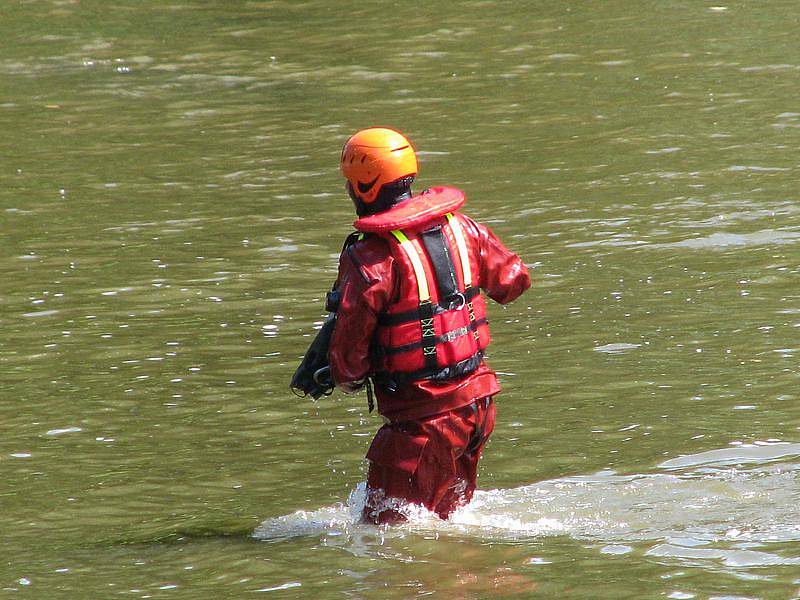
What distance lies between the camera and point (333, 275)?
12391 millimetres

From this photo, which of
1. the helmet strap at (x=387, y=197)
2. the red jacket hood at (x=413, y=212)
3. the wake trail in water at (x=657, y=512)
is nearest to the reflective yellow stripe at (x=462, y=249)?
the red jacket hood at (x=413, y=212)

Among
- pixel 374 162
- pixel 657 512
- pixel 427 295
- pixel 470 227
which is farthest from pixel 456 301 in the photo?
pixel 657 512

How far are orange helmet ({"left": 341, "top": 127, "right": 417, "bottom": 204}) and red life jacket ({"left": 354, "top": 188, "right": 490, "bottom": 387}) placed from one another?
0.44ft

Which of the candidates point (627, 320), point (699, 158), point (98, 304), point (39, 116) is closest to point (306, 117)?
point (39, 116)

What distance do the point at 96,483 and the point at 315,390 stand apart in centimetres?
197

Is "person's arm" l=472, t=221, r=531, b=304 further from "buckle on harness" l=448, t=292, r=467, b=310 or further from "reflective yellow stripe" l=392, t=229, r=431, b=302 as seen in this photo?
"reflective yellow stripe" l=392, t=229, r=431, b=302

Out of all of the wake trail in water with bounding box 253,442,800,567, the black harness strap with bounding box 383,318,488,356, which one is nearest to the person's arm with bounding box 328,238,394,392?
the black harness strap with bounding box 383,318,488,356

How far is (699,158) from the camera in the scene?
49.2 ft

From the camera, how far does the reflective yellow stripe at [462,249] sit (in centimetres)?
730

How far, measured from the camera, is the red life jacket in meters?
7.10

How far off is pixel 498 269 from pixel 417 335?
64cm

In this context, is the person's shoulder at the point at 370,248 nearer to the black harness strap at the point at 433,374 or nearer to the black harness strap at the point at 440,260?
the black harness strap at the point at 440,260

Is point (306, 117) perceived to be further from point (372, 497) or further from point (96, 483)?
point (372, 497)

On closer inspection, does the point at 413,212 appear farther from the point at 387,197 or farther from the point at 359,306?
the point at 359,306
